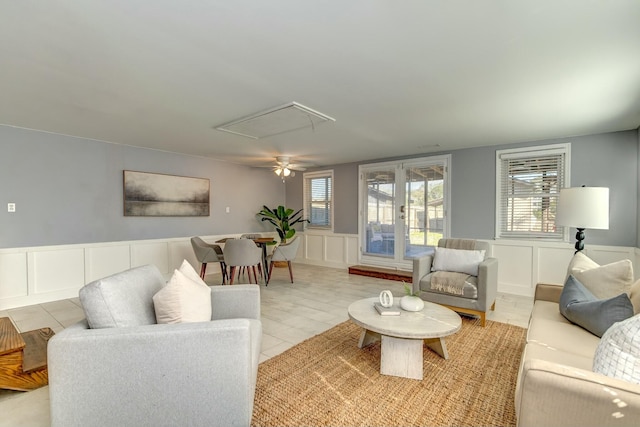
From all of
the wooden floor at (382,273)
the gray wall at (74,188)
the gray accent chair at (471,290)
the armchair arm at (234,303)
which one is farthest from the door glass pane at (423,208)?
the armchair arm at (234,303)

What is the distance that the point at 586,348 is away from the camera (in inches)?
65.3

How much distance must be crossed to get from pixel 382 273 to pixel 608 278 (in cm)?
343

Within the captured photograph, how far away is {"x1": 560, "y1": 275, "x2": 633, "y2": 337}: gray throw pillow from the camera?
168 cm

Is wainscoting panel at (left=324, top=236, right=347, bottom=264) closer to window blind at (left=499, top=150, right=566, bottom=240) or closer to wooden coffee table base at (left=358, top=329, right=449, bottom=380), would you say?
window blind at (left=499, top=150, right=566, bottom=240)

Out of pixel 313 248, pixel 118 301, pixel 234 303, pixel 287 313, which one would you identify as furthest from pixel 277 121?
pixel 313 248

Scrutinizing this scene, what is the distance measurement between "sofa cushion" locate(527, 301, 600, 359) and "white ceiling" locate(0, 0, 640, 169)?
1.82 meters

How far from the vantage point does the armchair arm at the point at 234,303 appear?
6.83 feet

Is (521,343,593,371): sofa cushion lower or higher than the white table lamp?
lower

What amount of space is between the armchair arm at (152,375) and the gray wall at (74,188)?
3668mm

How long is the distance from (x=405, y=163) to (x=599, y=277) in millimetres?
3662

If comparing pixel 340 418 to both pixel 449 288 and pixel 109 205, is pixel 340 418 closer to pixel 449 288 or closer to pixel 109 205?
pixel 449 288

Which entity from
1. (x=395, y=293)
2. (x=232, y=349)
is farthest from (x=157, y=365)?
(x=395, y=293)

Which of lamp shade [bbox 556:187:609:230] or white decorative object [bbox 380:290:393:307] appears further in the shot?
lamp shade [bbox 556:187:609:230]

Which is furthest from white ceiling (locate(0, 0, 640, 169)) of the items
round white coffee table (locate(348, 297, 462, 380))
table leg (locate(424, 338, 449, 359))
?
table leg (locate(424, 338, 449, 359))
